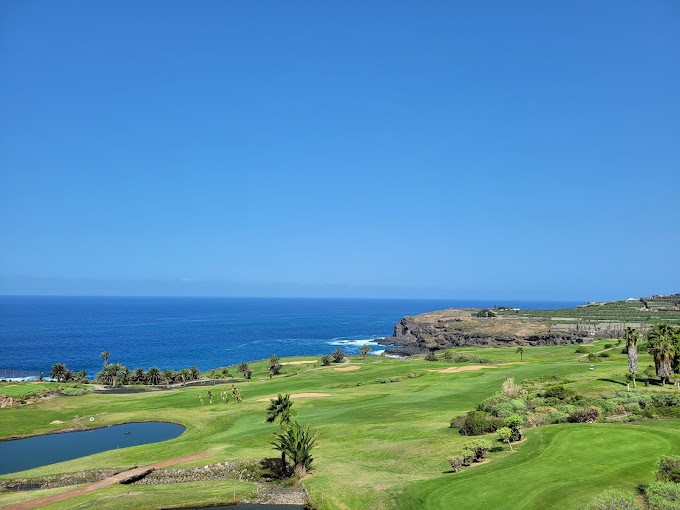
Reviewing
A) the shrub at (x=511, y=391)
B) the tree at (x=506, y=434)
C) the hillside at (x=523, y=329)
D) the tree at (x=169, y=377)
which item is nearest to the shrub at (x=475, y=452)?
the tree at (x=506, y=434)

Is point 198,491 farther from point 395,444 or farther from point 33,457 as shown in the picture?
point 33,457

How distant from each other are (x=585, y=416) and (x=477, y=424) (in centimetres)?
877

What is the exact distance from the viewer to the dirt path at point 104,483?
106ft

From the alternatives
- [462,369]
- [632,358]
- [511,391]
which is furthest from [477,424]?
[462,369]

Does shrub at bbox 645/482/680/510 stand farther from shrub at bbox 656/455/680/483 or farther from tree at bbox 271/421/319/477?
tree at bbox 271/421/319/477

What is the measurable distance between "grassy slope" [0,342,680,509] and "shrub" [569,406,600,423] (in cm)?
360

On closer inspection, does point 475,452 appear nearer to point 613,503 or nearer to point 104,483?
point 613,503

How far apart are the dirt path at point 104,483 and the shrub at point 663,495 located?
34008 millimetres

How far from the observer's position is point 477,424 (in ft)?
134

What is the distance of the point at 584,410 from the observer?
40344 mm

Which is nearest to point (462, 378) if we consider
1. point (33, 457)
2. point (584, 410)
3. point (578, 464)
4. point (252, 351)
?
point (584, 410)

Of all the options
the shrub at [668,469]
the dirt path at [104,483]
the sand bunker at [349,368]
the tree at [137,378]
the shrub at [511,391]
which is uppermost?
the shrub at [668,469]

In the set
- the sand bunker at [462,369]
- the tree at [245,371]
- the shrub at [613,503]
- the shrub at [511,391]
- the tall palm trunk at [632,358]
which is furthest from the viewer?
the tree at [245,371]

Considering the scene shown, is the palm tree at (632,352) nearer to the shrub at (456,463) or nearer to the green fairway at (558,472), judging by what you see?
the green fairway at (558,472)
